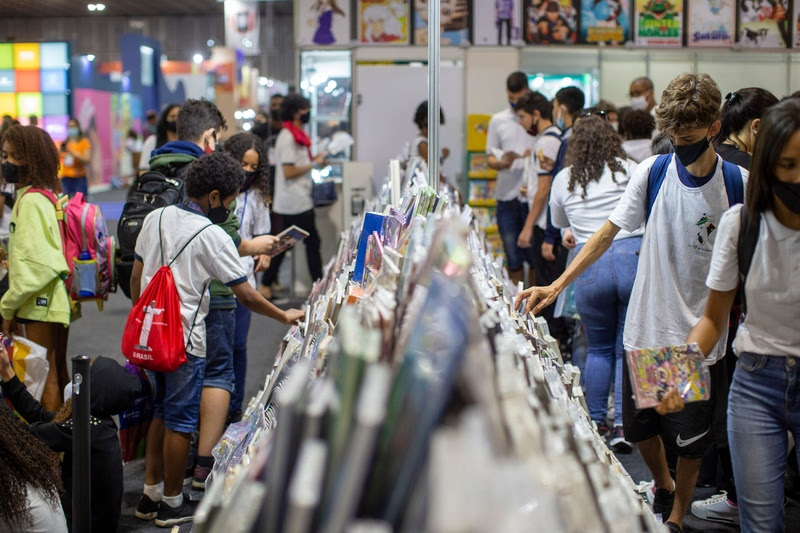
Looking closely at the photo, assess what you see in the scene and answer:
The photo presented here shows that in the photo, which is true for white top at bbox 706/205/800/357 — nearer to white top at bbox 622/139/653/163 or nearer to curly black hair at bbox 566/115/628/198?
curly black hair at bbox 566/115/628/198

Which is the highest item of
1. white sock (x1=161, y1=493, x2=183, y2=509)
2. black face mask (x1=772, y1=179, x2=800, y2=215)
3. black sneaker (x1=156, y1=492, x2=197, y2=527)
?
black face mask (x1=772, y1=179, x2=800, y2=215)

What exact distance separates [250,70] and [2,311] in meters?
16.1

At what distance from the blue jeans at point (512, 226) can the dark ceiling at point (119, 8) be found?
3278mm

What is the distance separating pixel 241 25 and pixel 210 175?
597 cm

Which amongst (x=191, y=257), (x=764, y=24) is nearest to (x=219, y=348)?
(x=191, y=257)

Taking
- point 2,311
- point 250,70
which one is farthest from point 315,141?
point 250,70

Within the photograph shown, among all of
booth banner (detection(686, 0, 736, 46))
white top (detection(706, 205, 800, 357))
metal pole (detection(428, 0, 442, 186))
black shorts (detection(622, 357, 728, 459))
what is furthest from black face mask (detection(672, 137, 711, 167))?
booth banner (detection(686, 0, 736, 46))

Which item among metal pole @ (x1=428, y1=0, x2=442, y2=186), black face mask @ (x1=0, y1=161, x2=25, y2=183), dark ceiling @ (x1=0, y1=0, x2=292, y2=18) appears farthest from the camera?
dark ceiling @ (x1=0, y1=0, x2=292, y2=18)

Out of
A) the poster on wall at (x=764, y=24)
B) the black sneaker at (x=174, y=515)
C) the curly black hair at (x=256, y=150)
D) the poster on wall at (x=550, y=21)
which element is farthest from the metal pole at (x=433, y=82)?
the poster on wall at (x=764, y=24)

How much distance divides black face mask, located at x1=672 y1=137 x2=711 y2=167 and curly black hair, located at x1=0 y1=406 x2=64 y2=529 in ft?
7.28

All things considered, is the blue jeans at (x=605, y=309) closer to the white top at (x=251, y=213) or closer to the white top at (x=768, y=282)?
the white top at (x=768, y=282)

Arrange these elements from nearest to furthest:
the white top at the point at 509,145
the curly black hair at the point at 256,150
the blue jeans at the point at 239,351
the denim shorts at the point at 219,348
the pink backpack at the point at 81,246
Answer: the denim shorts at the point at 219,348 → the pink backpack at the point at 81,246 → the blue jeans at the point at 239,351 → the curly black hair at the point at 256,150 → the white top at the point at 509,145

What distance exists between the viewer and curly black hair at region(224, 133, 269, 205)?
490cm

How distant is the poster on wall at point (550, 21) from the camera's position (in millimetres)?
9180
